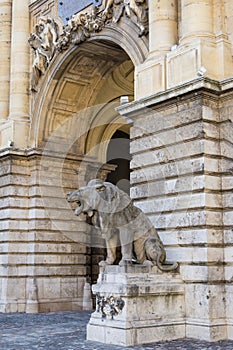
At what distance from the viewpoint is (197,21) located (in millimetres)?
13109

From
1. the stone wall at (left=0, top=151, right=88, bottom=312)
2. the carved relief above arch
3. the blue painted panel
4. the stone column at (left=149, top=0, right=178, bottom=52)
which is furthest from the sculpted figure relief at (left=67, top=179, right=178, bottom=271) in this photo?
the blue painted panel

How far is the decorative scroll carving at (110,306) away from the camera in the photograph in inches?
432

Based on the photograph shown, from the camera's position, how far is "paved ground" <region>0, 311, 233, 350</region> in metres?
10.6

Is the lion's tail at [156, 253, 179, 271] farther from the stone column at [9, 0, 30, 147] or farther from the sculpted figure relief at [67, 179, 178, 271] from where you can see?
the stone column at [9, 0, 30, 147]

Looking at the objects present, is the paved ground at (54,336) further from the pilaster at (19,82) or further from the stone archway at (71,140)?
the pilaster at (19,82)

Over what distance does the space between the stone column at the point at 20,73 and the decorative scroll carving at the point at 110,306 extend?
363 inches

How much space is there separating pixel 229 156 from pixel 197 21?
3359 mm

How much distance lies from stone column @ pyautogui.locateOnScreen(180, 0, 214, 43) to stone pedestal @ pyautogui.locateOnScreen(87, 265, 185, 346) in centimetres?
552

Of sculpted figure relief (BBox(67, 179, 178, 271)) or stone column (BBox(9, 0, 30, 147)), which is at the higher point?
stone column (BBox(9, 0, 30, 147))

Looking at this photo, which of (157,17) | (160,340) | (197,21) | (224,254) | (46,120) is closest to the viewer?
(160,340)

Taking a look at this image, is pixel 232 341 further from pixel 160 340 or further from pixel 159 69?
pixel 159 69

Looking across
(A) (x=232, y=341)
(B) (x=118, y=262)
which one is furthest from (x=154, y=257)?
(A) (x=232, y=341)

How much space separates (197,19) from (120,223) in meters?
5.23

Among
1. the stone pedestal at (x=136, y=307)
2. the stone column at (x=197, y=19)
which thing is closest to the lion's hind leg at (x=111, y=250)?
the stone pedestal at (x=136, y=307)
